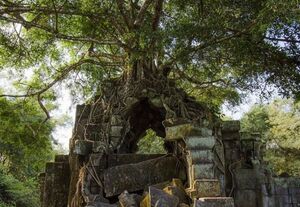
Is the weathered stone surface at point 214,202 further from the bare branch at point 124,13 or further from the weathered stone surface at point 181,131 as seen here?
the bare branch at point 124,13

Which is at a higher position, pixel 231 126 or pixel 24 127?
pixel 24 127

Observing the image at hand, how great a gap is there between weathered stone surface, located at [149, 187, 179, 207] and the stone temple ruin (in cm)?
1

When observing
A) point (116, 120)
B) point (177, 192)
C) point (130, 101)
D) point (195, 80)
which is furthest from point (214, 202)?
point (195, 80)

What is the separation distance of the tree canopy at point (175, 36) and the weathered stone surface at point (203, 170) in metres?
2.13

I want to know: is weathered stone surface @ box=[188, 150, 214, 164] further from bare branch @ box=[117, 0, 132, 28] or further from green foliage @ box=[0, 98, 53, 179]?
green foliage @ box=[0, 98, 53, 179]

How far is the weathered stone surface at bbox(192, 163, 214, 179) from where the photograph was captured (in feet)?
16.8

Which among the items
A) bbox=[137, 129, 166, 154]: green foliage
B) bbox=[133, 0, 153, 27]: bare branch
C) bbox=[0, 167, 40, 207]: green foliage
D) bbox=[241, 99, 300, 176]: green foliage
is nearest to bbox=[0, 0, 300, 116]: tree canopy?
bbox=[133, 0, 153, 27]: bare branch

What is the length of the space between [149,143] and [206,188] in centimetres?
798

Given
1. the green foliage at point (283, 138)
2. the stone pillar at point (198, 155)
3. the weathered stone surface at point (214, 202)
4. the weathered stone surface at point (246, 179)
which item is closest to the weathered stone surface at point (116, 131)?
the stone pillar at point (198, 155)

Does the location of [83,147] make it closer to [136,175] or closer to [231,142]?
[136,175]

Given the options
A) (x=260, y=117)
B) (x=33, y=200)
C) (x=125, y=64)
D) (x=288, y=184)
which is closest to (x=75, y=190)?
(x=125, y=64)

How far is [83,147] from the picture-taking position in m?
5.90

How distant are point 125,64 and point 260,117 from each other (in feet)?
48.4

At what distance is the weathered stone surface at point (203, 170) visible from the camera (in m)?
5.11
